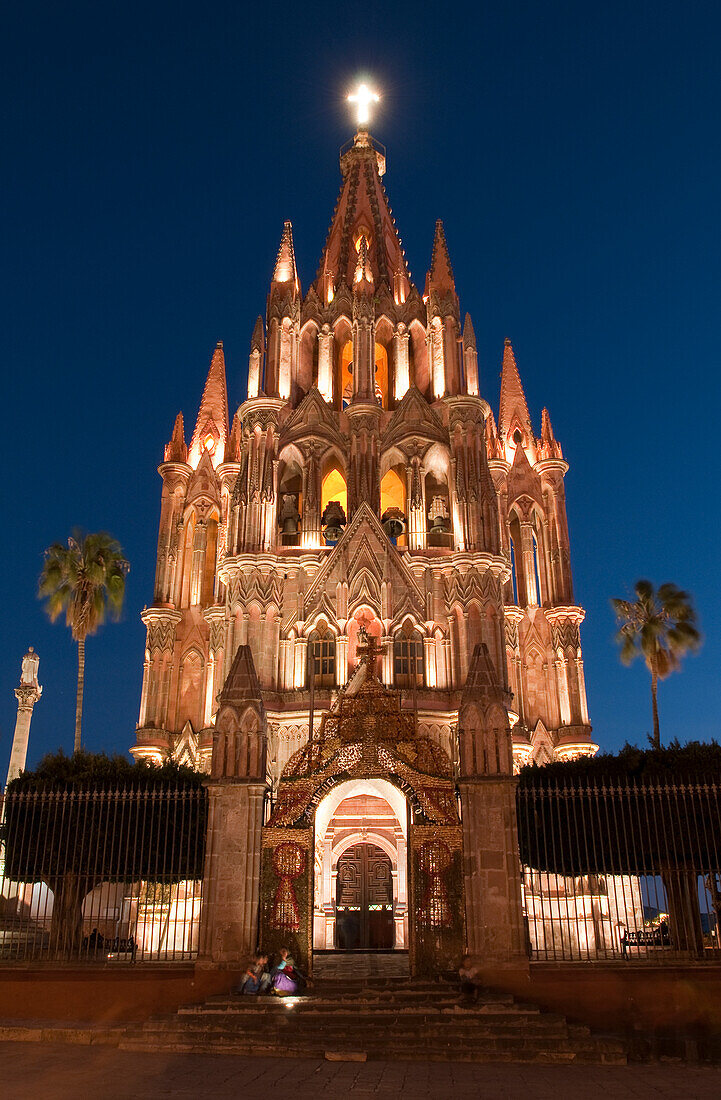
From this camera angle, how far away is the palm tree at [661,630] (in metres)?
37.6

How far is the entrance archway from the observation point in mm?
28750

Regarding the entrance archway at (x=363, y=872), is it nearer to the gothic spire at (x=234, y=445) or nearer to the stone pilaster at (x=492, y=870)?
the stone pilaster at (x=492, y=870)

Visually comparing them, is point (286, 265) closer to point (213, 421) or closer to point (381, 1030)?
point (213, 421)

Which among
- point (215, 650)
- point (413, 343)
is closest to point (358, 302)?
point (413, 343)

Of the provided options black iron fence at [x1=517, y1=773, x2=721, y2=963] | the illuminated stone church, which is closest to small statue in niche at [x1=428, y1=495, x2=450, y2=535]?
the illuminated stone church

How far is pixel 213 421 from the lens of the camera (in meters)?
48.6

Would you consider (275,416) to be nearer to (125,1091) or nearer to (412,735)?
(412,735)

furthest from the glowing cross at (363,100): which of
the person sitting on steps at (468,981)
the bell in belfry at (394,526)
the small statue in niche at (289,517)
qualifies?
the person sitting on steps at (468,981)

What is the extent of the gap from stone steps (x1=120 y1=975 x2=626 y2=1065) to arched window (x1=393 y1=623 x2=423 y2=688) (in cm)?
1877

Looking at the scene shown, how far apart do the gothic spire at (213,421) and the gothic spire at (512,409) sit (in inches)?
592

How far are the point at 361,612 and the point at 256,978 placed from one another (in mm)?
20034

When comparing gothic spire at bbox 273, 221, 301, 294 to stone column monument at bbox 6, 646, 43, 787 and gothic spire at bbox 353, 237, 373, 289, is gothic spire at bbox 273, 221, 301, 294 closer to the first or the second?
gothic spire at bbox 353, 237, 373, 289

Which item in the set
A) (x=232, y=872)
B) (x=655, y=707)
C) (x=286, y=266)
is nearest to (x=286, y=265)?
(x=286, y=266)

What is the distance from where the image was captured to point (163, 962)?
18.1 meters
